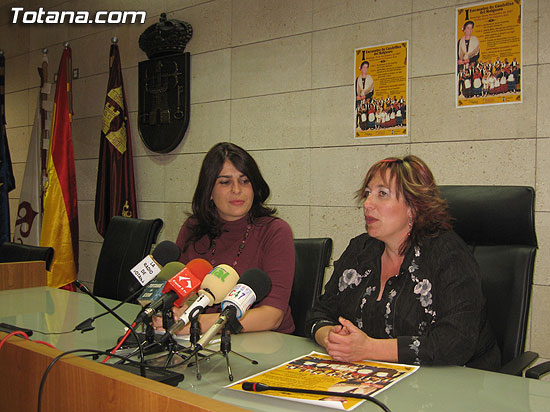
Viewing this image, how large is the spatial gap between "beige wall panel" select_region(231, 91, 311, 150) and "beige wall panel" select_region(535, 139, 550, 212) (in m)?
1.25

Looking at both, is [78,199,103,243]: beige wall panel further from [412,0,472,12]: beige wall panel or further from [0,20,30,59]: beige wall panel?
[412,0,472,12]: beige wall panel

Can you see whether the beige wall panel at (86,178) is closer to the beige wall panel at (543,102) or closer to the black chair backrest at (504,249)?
the beige wall panel at (543,102)

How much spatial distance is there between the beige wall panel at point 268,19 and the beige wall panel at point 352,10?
78 mm

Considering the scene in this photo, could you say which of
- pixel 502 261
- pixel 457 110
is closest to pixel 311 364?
pixel 502 261

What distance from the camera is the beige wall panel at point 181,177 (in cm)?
376

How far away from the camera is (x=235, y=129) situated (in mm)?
3537

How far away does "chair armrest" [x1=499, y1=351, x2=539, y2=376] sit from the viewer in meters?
1.46

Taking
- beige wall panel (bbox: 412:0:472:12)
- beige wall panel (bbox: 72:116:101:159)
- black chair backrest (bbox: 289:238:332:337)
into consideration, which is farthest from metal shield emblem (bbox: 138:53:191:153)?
black chair backrest (bbox: 289:238:332:337)

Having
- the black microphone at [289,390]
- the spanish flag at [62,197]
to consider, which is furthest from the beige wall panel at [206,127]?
the black microphone at [289,390]

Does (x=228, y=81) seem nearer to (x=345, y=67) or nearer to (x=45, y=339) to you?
(x=345, y=67)

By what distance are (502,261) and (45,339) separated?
1383 mm

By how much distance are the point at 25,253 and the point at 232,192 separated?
52.8 inches

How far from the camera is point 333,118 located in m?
3.05

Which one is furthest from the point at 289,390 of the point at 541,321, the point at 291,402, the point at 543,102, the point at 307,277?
the point at 543,102
